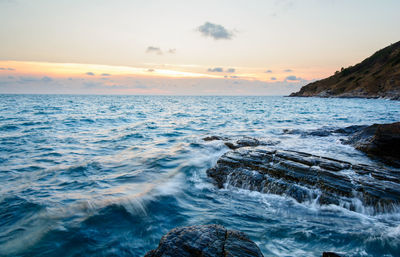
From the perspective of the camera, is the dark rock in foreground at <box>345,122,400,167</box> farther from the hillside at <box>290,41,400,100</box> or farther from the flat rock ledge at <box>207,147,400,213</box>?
the hillside at <box>290,41,400,100</box>

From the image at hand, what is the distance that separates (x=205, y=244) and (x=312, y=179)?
478 cm

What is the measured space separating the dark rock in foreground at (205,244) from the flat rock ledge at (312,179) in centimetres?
373

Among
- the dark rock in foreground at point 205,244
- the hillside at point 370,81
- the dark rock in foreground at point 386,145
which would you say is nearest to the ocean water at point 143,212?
the dark rock in foreground at point 386,145

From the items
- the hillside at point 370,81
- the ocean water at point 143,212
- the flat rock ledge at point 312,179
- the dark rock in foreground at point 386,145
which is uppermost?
the hillside at point 370,81

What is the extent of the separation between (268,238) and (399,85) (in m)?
87.0

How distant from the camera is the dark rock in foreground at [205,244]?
2.79 meters

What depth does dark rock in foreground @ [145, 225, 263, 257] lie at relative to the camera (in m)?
2.79

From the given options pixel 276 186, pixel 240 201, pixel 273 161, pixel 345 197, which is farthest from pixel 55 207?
pixel 345 197

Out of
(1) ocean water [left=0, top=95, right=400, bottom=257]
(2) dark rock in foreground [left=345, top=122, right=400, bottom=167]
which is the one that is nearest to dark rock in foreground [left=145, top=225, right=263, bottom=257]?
(1) ocean water [left=0, top=95, right=400, bottom=257]

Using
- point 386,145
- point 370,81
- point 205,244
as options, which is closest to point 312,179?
point 386,145

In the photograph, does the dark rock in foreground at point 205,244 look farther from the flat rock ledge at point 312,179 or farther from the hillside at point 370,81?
the hillside at point 370,81

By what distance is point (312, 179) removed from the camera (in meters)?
6.38

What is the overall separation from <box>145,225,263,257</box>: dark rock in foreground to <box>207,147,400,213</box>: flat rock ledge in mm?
3730

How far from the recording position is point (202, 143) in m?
13.4
